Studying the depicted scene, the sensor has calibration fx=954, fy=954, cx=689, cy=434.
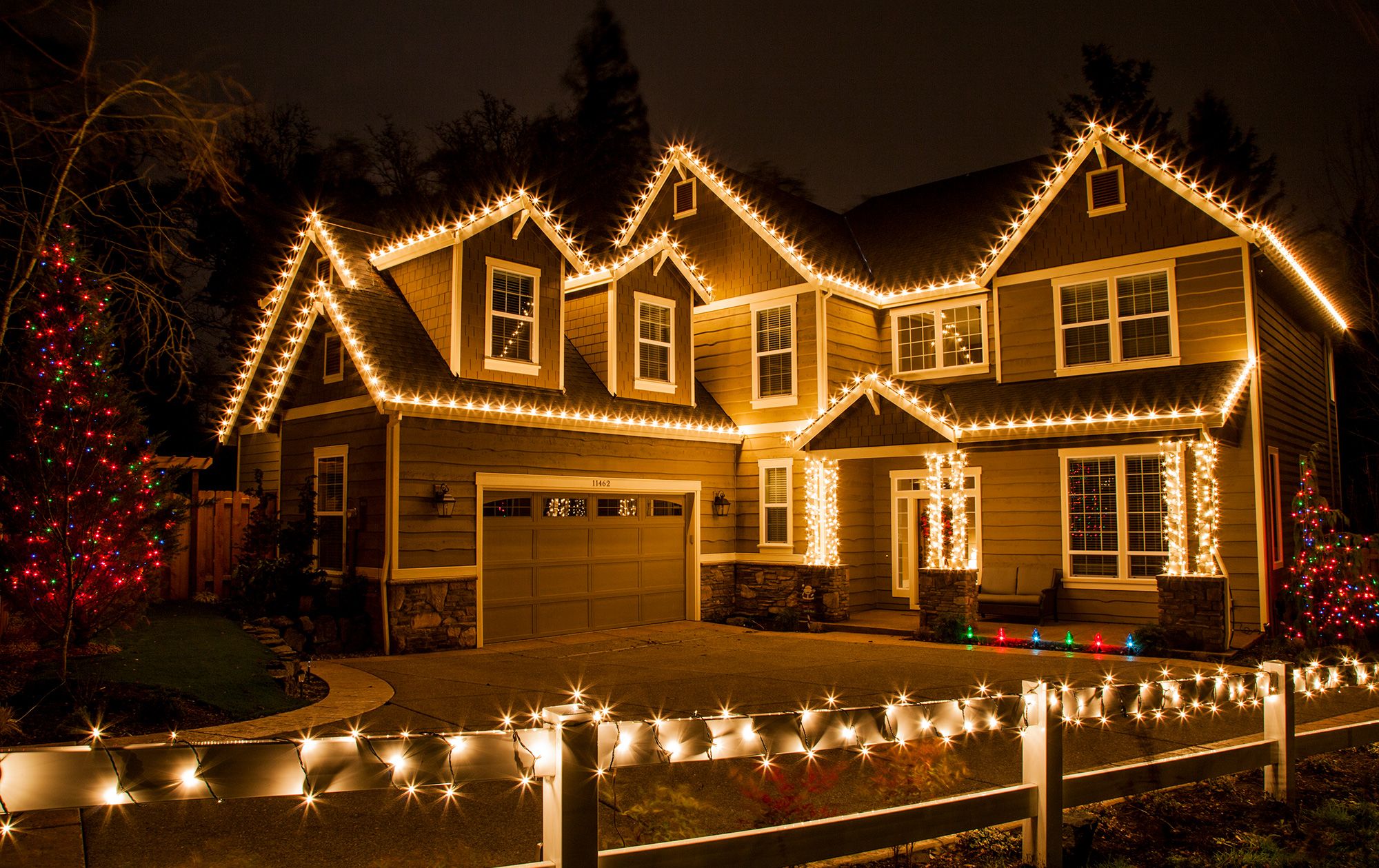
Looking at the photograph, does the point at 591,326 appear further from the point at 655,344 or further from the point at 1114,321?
the point at 1114,321

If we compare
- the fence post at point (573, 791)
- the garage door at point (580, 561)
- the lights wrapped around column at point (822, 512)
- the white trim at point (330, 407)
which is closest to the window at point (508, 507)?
the garage door at point (580, 561)

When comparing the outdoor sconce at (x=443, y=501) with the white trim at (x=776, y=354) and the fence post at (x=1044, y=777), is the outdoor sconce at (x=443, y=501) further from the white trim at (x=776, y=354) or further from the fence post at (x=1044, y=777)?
the fence post at (x=1044, y=777)

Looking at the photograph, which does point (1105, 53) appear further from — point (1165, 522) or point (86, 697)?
point (86, 697)

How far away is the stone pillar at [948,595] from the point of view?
14062mm

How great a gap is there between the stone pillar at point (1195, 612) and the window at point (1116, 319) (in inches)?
148

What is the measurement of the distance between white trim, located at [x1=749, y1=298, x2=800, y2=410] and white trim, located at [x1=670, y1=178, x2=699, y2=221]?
106 inches

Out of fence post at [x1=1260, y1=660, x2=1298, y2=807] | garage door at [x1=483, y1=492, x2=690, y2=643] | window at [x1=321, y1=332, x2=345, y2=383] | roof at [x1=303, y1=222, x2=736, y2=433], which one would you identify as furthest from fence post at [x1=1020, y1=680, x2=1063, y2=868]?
window at [x1=321, y1=332, x2=345, y2=383]

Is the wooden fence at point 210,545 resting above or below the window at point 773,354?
below

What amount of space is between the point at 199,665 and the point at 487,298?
268 inches

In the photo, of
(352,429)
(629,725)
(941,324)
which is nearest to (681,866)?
(629,725)

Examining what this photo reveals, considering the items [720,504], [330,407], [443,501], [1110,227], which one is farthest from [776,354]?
[330,407]

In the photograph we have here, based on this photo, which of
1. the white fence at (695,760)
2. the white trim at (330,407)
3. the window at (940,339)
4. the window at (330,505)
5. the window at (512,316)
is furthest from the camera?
the window at (940,339)

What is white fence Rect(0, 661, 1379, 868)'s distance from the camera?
2.92 m

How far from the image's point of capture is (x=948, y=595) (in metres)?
14.2
